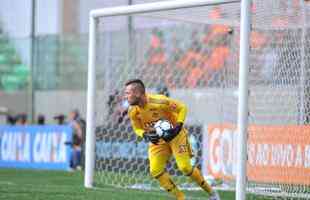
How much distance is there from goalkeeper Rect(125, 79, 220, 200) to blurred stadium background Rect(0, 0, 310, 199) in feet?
4.06

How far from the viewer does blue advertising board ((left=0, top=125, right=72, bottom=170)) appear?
19.5 m

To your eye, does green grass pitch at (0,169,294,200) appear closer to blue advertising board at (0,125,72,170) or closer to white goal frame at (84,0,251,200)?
white goal frame at (84,0,251,200)

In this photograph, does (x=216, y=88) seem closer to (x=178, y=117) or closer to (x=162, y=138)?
(x=178, y=117)

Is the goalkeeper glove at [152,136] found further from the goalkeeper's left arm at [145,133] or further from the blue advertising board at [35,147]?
the blue advertising board at [35,147]

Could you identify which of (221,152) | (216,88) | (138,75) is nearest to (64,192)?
(221,152)

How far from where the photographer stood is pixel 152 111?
11031 millimetres

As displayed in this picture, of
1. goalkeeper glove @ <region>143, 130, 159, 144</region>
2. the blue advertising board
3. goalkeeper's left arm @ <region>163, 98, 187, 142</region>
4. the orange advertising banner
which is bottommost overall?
the blue advertising board

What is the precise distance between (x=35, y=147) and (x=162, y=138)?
988 centimetres

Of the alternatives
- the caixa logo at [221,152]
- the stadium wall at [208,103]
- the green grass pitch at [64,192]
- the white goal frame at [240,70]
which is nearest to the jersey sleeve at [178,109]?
the white goal frame at [240,70]

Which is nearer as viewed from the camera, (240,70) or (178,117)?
(240,70)

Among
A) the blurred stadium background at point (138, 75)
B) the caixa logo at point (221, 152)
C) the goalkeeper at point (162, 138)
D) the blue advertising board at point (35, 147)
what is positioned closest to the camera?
the goalkeeper at point (162, 138)

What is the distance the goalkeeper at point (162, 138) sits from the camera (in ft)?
35.6

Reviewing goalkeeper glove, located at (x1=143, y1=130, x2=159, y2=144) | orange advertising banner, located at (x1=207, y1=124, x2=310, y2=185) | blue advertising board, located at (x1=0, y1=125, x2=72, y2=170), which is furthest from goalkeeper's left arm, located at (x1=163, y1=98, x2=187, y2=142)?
blue advertising board, located at (x1=0, y1=125, x2=72, y2=170)

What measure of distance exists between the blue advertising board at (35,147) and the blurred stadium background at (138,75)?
0.20ft
